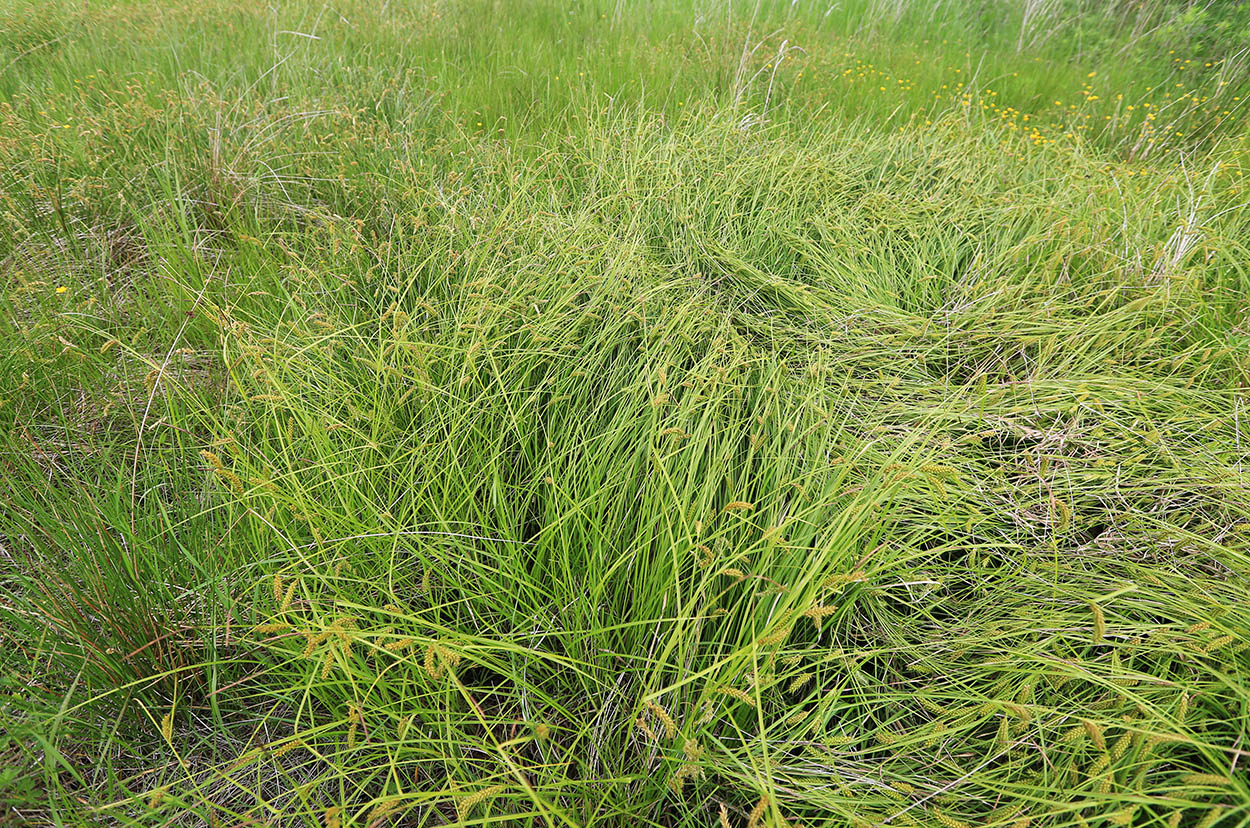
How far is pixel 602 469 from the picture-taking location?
4.61ft

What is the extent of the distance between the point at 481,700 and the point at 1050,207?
2479mm

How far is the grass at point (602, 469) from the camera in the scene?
1017mm

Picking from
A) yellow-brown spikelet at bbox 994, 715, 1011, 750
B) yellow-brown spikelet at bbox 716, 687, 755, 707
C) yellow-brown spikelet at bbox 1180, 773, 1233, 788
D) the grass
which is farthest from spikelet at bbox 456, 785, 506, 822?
yellow-brown spikelet at bbox 1180, 773, 1233, 788

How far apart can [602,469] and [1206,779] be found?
40.8 inches

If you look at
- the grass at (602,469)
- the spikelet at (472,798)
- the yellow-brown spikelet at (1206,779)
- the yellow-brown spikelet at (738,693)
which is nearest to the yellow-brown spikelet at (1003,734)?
the grass at (602,469)

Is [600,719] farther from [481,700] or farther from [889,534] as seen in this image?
[889,534]

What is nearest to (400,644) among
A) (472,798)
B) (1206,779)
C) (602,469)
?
(472,798)

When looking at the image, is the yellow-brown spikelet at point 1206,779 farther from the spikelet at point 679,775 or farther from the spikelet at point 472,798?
the spikelet at point 472,798

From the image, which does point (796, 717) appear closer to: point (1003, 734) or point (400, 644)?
point (1003, 734)

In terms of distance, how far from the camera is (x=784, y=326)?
200 centimetres

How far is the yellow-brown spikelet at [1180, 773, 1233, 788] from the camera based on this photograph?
0.79 metres

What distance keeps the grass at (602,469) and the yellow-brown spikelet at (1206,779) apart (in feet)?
0.06

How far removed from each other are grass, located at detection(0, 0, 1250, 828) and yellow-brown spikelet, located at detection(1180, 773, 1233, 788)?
0.02 m

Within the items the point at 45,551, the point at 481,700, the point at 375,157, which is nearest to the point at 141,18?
the point at 375,157
